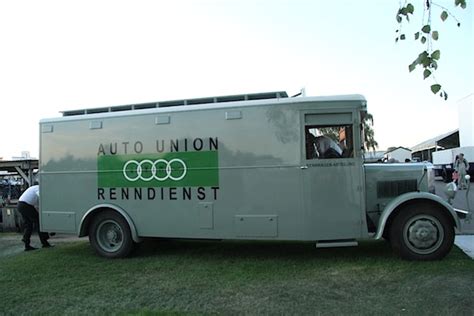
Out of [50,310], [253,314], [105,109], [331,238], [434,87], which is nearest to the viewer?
[434,87]

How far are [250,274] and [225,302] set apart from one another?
128cm

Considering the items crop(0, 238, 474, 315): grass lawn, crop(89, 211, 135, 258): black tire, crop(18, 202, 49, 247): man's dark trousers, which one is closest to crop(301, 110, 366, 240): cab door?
crop(0, 238, 474, 315): grass lawn

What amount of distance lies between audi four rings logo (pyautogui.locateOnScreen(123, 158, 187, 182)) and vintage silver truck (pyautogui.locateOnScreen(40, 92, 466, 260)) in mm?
17

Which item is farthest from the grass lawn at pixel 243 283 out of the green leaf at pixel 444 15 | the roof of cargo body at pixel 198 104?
the green leaf at pixel 444 15

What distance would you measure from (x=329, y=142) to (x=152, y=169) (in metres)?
3.04

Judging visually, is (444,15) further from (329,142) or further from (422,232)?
(422,232)

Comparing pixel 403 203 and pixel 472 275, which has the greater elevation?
pixel 403 203

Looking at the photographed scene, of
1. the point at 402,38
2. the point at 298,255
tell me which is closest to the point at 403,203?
the point at 298,255

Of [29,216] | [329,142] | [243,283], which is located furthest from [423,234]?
[29,216]

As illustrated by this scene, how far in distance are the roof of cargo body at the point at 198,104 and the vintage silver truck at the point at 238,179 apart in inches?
0.8

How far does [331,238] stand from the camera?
7.38 m

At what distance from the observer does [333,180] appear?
7.34 meters

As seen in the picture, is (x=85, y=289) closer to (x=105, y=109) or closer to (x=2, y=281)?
(x=2, y=281)

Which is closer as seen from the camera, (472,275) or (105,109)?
(472,275)
